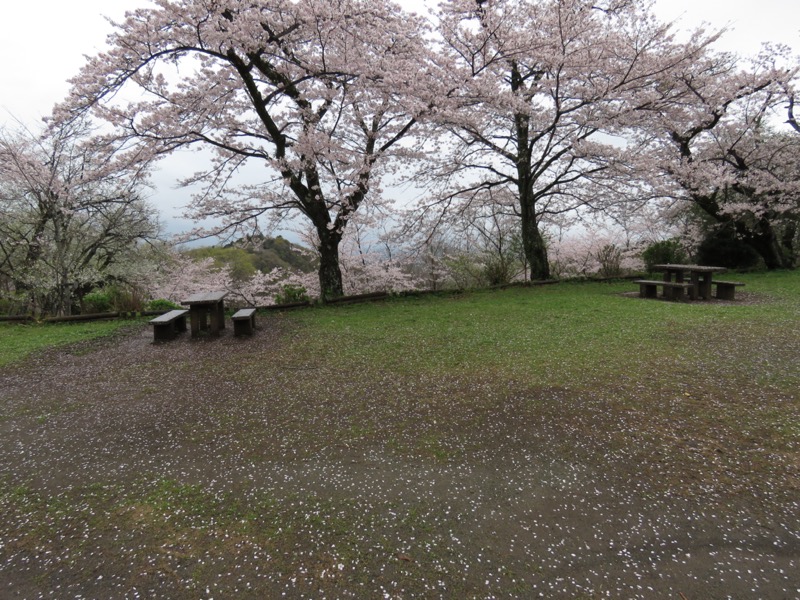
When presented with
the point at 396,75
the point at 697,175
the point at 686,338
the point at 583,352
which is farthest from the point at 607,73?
the point at 583,352

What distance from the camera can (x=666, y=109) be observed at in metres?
9.66

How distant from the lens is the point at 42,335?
6289 mm

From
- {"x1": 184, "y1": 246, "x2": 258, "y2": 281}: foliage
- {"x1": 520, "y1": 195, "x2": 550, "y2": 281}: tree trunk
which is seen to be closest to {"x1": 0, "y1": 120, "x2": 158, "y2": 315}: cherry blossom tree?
{"x1": 184, "y1": 246, "x2": 258, "y2": 281}: foliage

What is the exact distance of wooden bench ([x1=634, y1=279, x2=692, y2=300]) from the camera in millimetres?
7750

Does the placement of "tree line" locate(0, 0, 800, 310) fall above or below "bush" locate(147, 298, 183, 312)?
above

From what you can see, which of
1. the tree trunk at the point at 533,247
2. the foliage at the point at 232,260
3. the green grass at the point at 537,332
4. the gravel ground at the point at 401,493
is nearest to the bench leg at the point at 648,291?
the green grass at the point at 537,332

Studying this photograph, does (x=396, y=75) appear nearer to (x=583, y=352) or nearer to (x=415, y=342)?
(x=415, y=342)

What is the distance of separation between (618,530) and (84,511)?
267 cm

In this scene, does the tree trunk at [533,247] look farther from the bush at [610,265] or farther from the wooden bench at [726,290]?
the wooden bench at [726,290]

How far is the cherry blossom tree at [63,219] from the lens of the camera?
8906 mm

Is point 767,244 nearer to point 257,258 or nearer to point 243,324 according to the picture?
point 243,324

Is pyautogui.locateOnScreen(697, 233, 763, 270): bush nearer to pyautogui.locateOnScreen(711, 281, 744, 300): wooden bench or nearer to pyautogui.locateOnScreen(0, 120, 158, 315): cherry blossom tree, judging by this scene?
pyautogui.locateOnScreen(711, 281, 744, 300): wooden bench

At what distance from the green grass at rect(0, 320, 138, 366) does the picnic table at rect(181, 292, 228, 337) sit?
1436 mm

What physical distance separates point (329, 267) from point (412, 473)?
262 inches
